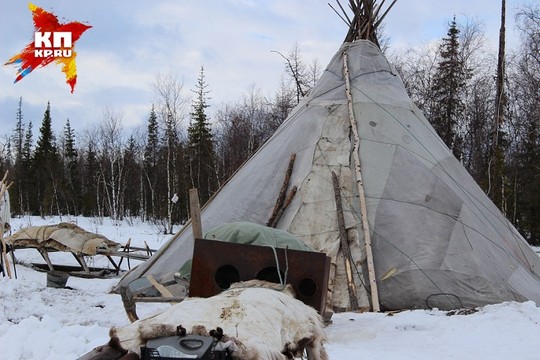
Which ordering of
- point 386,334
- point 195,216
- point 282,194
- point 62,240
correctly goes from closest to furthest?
1. point 195,216
2. point 386,334
3. point 282,194
4. point 62,240

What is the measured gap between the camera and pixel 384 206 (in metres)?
7.24

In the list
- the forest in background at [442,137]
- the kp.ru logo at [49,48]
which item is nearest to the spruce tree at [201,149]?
the forest in background at [442,137]

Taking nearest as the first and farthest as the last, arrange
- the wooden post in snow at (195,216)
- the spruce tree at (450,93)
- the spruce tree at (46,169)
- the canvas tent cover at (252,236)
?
the wooden post in snow at (195,216) → the canvas tent cover at (252,236) → the spruce tree at (450,93) → the spruce tree at (46,169)

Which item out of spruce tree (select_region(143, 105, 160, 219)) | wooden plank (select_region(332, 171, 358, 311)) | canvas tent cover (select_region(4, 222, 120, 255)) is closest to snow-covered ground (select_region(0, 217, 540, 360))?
wooden plank (select_region(332, 171, 358, 311))

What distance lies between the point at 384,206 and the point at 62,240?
5810 mm

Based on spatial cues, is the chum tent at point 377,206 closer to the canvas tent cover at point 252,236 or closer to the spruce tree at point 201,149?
the canvas tent cover at point 252,236

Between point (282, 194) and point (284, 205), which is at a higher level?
point (282, 194)

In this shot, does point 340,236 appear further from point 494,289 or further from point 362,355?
point 362,355

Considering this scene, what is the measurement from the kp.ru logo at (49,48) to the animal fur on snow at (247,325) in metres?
9.75

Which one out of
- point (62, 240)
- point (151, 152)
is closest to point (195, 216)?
point (62, 240)

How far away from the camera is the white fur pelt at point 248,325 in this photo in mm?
1835

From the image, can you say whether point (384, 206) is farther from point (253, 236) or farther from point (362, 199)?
point (253, 236)

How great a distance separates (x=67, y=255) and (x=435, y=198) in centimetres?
1028

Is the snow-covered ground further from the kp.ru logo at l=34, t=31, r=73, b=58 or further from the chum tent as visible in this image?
the kp.ru logo at l=34, t=31, r=73, b=58
